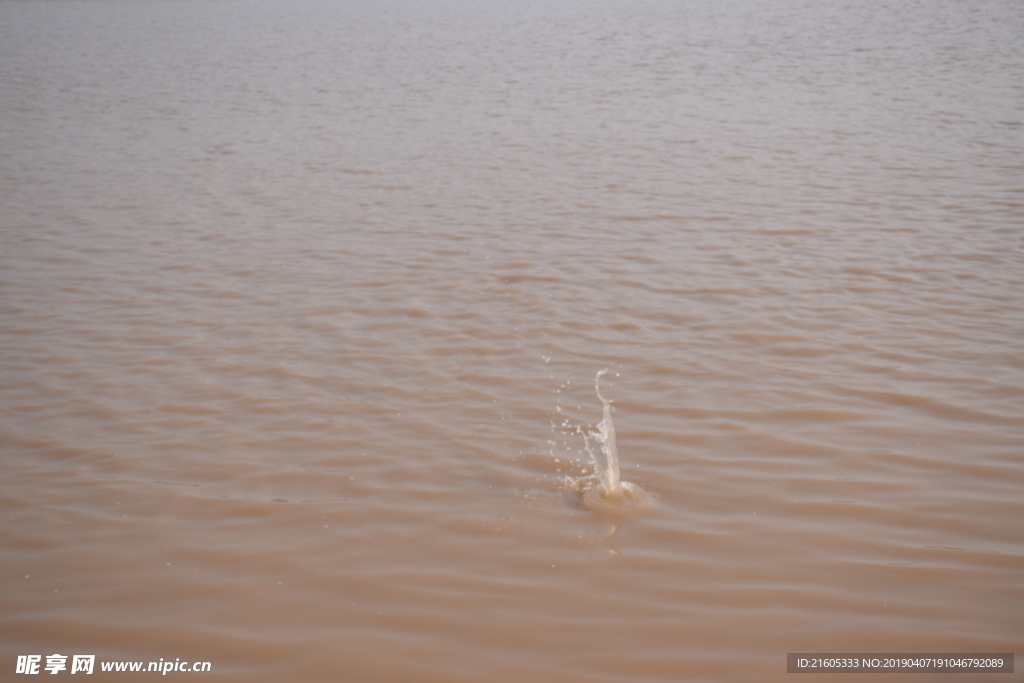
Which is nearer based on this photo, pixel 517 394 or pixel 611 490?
pixel 611 490

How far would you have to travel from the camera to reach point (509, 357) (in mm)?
5035

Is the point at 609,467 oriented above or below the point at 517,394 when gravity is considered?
below

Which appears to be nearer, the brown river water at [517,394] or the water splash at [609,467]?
the brown river water at [517,394]

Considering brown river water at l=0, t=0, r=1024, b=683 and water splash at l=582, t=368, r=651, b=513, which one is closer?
brown river water at l=0, t=0, r=1024, b=683

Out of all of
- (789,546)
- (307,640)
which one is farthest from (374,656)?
(789,546)

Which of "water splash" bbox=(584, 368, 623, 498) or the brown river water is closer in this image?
the brown river water

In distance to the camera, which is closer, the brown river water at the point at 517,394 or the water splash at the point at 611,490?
the brown river water at the point at 517,394

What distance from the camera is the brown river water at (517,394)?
9.75ft

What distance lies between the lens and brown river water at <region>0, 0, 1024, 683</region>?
297cm

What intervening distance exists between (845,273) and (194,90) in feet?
39.5

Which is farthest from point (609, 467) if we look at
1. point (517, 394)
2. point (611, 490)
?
point (517, 394)

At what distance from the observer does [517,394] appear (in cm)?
459

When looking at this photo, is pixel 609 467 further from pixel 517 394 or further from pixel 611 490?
pixel 517 394

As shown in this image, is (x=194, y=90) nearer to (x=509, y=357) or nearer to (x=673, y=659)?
(x=509, y=357)
